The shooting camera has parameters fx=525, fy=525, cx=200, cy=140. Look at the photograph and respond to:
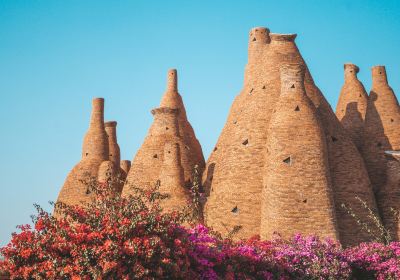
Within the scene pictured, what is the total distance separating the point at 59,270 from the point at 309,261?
716cm

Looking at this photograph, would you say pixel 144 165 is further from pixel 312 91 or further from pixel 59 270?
pixel 59 270

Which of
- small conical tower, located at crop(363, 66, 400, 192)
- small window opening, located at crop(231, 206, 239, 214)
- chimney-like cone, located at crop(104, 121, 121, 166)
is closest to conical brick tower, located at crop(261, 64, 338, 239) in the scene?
small window opening, located at crop(231, 206, 239, 214)

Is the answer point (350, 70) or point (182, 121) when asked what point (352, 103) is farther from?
point (182, 121)

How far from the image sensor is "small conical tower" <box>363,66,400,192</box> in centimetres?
2205

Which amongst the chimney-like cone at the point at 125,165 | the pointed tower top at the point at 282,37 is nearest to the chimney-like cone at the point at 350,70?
the pointed tower top at the point at 282,37

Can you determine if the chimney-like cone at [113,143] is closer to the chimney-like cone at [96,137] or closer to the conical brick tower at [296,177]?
the chimney-like cone at [96,137]

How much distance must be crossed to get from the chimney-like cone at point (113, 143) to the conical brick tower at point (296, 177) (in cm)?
1282

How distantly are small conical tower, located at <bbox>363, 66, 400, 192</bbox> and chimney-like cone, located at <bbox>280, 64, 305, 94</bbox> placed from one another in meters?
5.58

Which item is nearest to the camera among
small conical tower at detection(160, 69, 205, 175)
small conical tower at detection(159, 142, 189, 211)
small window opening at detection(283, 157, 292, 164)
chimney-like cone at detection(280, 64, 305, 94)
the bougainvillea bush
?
the bougainvillea bush

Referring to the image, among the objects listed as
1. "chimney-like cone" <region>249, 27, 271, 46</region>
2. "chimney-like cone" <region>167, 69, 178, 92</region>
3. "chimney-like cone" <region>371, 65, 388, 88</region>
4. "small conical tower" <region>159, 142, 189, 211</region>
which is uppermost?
"chimney-like cone" <region>249, 27, 271, 46</region>

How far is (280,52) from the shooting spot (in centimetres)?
2208

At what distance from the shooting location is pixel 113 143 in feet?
96.1

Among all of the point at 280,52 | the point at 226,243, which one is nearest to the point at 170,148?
the point at 280,52

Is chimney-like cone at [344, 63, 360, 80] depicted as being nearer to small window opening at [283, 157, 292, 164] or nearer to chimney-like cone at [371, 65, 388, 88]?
chimney-like cone at [371, 65, 388, 88]
